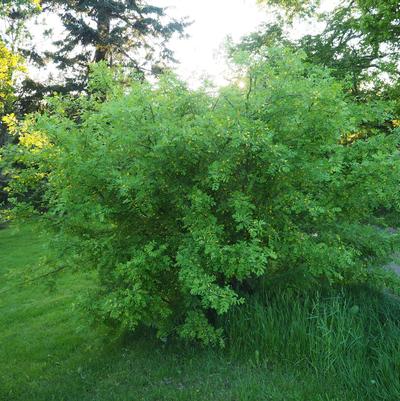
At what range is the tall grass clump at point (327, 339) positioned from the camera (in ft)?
12.7

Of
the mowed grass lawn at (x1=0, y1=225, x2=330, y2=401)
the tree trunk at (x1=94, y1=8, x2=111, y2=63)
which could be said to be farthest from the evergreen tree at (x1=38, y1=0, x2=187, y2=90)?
the mowed grass lawn at (x1=0, y1=225, x2=330, y2=401)

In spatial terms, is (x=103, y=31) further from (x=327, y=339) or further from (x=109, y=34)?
(x=327, y=339)

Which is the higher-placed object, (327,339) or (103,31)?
(103,31)

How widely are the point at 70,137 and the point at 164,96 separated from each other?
1.03 metres

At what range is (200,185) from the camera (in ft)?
15.0

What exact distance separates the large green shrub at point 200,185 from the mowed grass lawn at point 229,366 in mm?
363

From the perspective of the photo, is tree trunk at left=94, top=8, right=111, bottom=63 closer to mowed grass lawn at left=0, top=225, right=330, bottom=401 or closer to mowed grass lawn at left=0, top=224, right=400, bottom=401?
mowed grass lawn at left=0, top=225, right=330, bottom=401

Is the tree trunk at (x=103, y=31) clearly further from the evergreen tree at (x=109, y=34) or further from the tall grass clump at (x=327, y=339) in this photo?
the tall grass clump at (x=327, y=339)

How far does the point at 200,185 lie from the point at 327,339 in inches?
74.7

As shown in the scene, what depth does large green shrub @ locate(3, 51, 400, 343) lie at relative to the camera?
414cm

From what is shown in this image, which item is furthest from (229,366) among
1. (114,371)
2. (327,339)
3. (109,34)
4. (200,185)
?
(109,34)

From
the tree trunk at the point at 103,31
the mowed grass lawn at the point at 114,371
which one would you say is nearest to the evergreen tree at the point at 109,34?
the tree trunk at the point at 103,31

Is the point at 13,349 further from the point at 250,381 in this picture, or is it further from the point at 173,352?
the point at 250,381

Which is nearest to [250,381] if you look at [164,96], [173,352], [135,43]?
[173,352]
